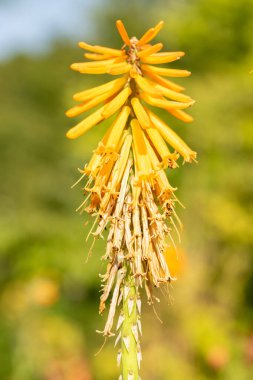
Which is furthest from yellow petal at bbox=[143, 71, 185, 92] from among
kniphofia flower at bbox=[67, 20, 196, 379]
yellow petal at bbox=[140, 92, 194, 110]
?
yellow petal at bbox=[140, 92, 194, 110]

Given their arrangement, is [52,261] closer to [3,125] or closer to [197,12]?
[197,12]

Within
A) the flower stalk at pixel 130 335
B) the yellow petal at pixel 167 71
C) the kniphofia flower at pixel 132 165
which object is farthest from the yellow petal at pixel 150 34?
the flower stalk at pixel 130 335

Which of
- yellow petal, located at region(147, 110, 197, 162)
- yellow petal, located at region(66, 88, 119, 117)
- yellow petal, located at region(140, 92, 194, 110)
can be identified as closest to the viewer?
yellow petal, located at region(140, 92, 194, 110)

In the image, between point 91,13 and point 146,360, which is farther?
point 91,13

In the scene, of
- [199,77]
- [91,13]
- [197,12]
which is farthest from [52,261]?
[91,13]

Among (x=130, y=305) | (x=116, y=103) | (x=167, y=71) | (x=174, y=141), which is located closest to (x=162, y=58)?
(x=167, y=71)

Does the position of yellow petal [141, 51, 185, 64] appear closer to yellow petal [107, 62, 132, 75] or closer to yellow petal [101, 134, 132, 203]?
yellow petal [107, 62, 132, 75]
